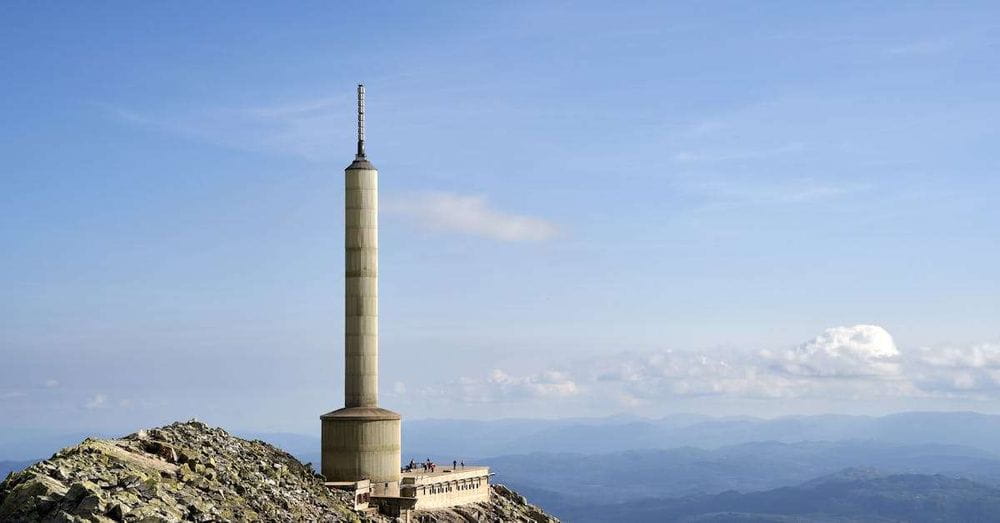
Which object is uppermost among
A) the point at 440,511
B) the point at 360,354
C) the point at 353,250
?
the point at 353,250

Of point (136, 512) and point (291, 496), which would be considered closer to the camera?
point (136, 512)

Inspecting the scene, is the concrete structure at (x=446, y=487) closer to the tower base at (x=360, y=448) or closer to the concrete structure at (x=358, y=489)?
the tower base at (x=360, y=448)

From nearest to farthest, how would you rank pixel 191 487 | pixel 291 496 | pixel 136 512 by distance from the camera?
1. pixel 136 512
2. pixel 191 487
3. pixel 291 496

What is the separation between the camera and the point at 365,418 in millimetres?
79062

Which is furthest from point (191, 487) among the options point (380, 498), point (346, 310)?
point (346, 310)

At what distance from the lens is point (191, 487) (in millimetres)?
59375

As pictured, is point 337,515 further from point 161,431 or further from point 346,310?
point 346,310

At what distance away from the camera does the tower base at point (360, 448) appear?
3093 inches

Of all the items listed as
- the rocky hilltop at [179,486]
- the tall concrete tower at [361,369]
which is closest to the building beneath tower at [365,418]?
the tall concrete tower at [361,369]

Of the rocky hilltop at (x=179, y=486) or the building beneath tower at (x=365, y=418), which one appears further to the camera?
the building beneath tower at (x=365, y=418)

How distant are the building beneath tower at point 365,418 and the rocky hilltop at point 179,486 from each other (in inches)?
78.3

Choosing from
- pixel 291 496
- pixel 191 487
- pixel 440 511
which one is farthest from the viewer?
pixel 440 511

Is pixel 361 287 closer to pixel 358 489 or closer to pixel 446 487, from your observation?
pixel 358 489

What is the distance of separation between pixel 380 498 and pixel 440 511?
4.79 meters
